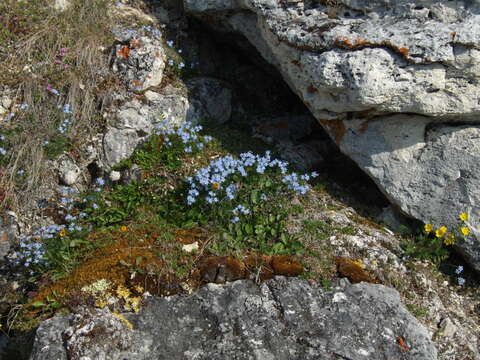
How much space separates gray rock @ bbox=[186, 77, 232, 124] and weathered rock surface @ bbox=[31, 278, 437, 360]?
2.92 m

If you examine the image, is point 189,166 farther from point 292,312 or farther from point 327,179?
point 292,312

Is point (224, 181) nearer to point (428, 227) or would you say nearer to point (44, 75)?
point (428, 227)

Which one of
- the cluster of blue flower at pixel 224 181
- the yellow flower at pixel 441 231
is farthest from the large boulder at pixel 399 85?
the cluster of blue flower at pixel 224 181

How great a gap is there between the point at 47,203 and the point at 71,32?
8.21 feet

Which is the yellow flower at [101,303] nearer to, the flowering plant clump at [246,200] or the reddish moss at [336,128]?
the flowering plant clump at [246,200]

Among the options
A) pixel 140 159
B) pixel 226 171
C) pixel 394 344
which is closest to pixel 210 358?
pixel 394 344

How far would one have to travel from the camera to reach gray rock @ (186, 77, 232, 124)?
6.49m

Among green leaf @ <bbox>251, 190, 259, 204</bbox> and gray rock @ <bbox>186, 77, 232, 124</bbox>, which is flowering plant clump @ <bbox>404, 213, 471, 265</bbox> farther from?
gray rock @ <bbox>186, 77, 232, 124</bbox>

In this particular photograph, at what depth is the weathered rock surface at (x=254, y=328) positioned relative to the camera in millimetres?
3588

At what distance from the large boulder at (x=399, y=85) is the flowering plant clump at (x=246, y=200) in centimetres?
94

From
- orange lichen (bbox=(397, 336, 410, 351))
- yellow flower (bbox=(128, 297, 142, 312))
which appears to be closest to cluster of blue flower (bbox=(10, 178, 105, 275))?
yellow flower (bbox=(128, 297, 142, 312))

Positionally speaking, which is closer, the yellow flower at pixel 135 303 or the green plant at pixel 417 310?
the yellow flower at pixel 135 303

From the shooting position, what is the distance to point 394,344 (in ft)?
12.7

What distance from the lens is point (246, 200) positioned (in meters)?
5.07
